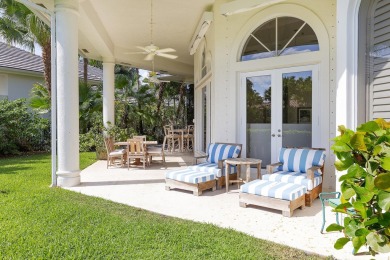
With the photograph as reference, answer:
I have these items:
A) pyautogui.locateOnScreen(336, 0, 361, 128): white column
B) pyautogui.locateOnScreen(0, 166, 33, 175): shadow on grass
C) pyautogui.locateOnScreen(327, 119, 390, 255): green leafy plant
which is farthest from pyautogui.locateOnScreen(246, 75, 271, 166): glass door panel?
pyautogui.locateOnScreen(0, 166, 33, 175): shadow on grass

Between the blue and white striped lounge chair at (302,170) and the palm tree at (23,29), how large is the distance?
1048cm

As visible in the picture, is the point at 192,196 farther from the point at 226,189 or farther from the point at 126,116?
the point at 126,116

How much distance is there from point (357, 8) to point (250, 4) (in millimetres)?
3160

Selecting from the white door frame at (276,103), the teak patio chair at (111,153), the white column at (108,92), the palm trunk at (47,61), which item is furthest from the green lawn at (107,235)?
the palm trunk at (47,61)

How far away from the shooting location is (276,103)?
7125mm

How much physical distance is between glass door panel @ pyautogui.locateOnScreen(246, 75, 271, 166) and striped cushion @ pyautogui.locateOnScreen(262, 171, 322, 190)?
1.64 meters

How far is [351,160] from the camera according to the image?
5.42ft

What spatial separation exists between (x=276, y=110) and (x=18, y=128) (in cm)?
1019

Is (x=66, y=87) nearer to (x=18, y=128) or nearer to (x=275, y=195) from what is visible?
(x=275, y=195)

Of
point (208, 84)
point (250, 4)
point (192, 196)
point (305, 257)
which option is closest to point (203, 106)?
point (208, 84)

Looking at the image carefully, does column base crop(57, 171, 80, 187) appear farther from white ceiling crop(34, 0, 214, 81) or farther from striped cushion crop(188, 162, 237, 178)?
white ceiling crop(34, 0, 214, 81)

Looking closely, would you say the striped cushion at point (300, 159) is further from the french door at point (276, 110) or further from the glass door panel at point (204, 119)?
the glass door panel at point (204, 119)

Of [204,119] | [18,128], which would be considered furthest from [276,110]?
[18,128]

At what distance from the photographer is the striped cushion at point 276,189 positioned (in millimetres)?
4754
